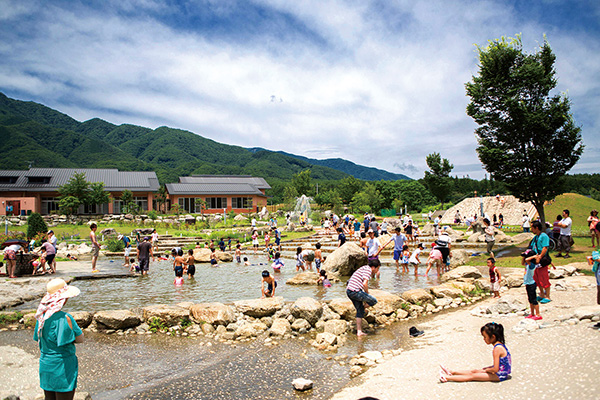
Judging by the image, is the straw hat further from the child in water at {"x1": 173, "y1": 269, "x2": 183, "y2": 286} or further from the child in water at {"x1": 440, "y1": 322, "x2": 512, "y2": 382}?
the child in water at {"x1": 173, "y1": 269, "x2": 183, "y2": 286}

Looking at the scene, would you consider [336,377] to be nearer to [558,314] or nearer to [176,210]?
[558,314]

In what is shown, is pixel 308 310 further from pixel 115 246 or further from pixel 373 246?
pixel 115 246

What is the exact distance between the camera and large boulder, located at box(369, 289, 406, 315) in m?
9.93

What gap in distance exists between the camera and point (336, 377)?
21.0ft

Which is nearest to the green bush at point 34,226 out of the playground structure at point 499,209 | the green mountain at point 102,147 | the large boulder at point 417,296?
the large boulder at point 417,296

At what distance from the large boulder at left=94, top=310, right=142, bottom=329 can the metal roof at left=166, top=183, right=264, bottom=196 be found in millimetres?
46458

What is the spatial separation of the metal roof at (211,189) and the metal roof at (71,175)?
2.95m

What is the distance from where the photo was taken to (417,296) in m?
11.0

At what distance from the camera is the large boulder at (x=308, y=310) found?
9359 mm

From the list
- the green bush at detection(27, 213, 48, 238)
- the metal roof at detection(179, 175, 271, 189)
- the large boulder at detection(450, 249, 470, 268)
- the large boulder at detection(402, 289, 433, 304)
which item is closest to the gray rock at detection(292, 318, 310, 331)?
the large boulder at detection(402, 289, 433, 304)

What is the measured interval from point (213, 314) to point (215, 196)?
48.1 meters

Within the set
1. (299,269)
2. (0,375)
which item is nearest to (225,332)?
(0,375)

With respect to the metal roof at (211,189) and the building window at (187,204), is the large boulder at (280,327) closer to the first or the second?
the metal roof at (211,189)

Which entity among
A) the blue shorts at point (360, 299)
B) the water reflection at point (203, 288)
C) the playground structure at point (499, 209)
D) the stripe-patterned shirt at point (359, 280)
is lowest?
the water reflection at point (203, 288)
